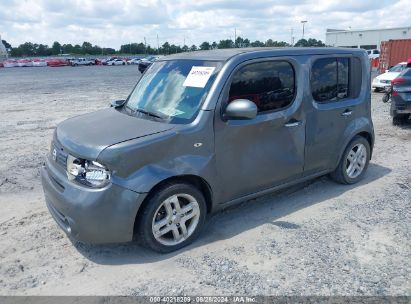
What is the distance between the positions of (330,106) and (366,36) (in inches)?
2803

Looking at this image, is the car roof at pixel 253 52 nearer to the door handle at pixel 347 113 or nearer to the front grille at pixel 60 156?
the door handle at pixel 347 113

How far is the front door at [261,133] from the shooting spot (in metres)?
3.88

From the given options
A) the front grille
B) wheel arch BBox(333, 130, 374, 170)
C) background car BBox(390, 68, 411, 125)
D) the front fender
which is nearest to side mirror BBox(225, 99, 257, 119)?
the front fender

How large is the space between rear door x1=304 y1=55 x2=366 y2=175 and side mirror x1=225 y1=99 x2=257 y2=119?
1145mm

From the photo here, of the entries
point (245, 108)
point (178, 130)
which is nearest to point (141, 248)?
point (178, 130)

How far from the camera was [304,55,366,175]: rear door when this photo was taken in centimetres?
461

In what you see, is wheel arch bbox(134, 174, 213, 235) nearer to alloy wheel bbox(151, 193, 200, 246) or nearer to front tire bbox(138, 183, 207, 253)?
front tire bbox(138, 183, 207, 253)

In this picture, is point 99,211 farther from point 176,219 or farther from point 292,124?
point 292,124

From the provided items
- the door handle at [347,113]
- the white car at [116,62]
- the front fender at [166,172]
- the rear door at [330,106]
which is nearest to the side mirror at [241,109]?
the front fender at [166,172]

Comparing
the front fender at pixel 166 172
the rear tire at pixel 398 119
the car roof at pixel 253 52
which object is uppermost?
the car roof at pixel 253 52

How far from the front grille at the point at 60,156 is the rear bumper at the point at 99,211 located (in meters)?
0.24

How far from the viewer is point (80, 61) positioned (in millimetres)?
69750

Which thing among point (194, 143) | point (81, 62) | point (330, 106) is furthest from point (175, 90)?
point (81, 62)

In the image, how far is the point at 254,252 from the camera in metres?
3.70
